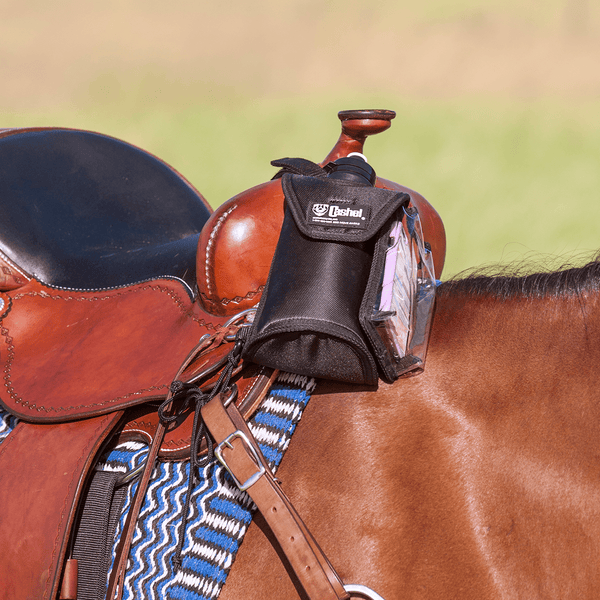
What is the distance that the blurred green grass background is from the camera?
5.65 m

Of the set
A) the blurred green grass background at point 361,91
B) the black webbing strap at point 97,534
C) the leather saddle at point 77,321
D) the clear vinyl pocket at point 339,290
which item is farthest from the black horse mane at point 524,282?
the blurred green grass background at point 361,91

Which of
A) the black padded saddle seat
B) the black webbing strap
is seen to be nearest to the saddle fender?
the black padded saddle seat

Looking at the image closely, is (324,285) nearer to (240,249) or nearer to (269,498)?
(240,249)

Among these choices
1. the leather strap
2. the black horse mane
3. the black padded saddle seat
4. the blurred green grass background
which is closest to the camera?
the leather strap

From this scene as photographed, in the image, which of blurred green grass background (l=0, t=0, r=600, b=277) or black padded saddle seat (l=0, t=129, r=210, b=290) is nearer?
black padded saddle seat (l=0, t=129, r=210, b=290)

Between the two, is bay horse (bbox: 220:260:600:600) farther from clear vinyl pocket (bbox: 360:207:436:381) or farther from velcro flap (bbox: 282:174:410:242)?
velcro flap (bbox: 282:174:410:242)

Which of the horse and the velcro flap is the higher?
the velcro flap

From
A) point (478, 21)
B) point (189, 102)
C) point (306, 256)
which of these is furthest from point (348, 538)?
point (478, 21)

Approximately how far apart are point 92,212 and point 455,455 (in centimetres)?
107

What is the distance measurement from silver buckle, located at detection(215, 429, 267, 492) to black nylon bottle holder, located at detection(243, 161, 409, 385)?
0.12 meters

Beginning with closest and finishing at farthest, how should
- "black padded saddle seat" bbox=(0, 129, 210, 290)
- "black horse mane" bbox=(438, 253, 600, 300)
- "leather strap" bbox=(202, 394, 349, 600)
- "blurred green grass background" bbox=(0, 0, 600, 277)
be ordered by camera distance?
"leather strap" bbox=(202, 394, 349, 600) < "black horse mane" bbox=(438, 253, 600, 300) < "black padded saddle seat" bbox=(0, 129, 210, 290) < "blurred green grass background" bbox=(0, 0, 600, 277)

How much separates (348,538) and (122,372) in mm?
472

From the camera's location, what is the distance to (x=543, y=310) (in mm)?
833

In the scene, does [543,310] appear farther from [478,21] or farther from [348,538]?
[478,21]
